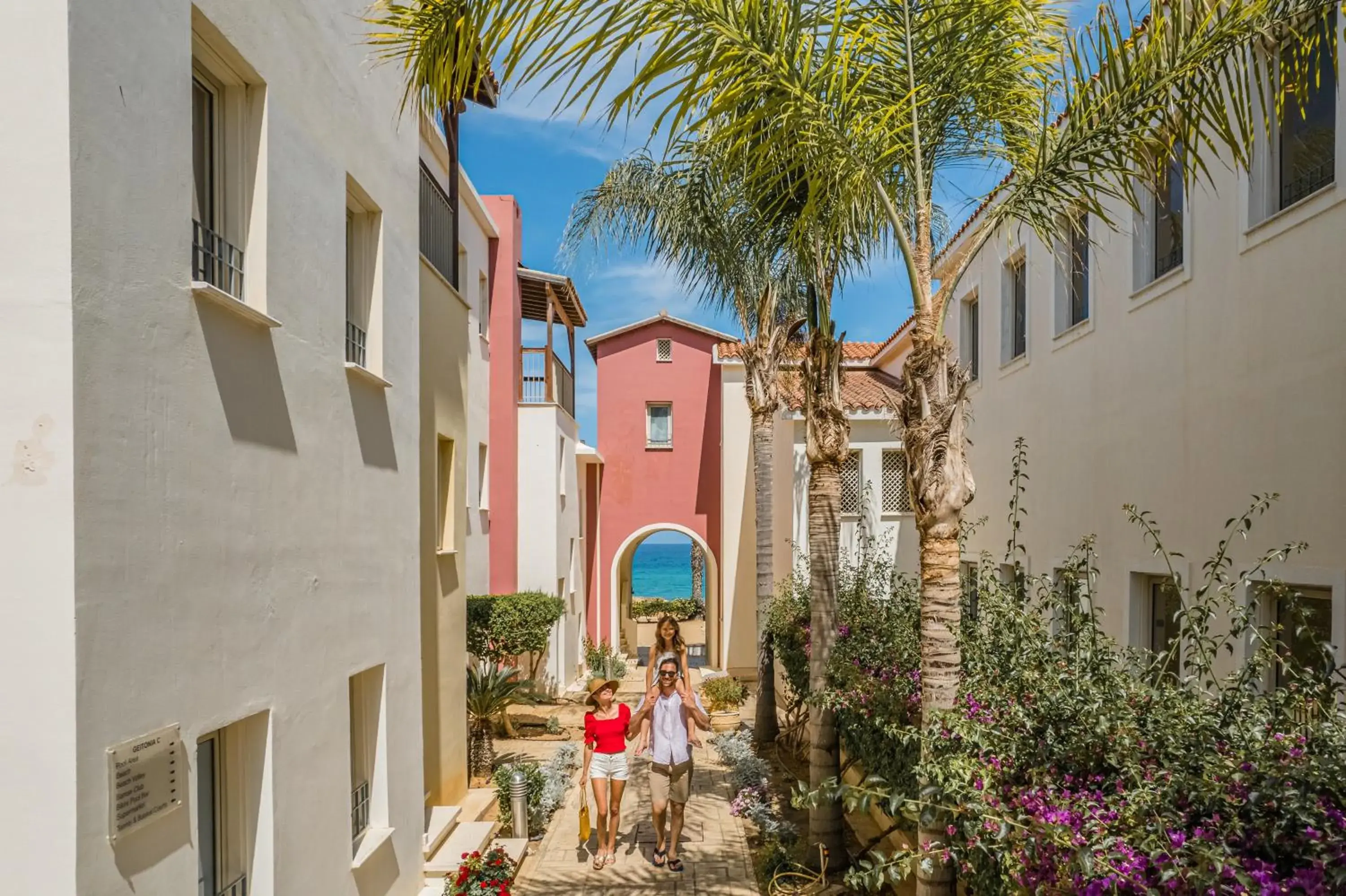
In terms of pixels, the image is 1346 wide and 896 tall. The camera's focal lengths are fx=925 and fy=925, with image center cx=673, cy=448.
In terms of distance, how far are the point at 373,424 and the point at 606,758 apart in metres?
4.50

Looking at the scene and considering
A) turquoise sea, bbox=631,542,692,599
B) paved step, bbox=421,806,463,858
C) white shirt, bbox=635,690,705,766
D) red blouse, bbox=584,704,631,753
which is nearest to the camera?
paved step, bbox=421,806,463,858

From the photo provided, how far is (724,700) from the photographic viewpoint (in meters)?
17.6

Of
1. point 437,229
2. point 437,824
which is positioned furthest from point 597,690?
point 437,229

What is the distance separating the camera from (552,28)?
14.0ft

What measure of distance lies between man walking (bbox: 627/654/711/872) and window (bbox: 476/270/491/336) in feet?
29.1

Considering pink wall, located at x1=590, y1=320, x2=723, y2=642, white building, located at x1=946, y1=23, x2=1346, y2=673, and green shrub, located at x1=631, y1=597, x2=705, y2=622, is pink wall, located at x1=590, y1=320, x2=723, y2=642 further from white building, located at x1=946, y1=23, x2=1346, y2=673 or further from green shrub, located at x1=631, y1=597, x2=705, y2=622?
green shrub, located at x1=631, y1=597, x2=705, y2=622

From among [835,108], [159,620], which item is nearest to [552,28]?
[835,108]

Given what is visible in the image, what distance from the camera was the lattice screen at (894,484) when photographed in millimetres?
18422

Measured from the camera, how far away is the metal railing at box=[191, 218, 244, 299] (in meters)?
4.30

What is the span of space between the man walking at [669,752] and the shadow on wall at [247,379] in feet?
17.0

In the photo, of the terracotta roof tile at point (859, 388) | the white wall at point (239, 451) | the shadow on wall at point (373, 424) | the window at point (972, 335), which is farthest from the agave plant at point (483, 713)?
the window at point (972, 335)

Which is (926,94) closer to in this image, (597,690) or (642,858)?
(597,690)

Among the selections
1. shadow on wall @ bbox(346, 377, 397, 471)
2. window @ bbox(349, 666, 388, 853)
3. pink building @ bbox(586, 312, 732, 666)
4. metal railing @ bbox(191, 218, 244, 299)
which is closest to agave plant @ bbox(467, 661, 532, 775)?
window @ bbox(349, 666, 388, 853)

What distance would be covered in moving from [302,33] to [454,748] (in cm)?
743
